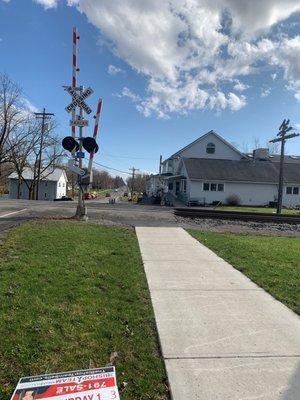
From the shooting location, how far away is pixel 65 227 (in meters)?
12.5

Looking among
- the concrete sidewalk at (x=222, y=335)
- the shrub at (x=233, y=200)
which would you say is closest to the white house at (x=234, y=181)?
the shrub at (x=233, y=200)

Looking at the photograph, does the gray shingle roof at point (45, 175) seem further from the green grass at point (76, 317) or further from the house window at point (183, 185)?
the green grass at point (76, 317)

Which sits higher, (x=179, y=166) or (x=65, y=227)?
(x=179, y=166)

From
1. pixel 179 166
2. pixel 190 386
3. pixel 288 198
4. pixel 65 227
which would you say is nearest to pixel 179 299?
pixel 190 386

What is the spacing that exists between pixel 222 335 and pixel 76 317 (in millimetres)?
1646

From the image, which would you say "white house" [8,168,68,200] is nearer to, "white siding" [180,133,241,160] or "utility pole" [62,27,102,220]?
"white siding" [180,133,241,160]

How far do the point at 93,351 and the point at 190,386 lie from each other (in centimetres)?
103

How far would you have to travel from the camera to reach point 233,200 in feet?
129

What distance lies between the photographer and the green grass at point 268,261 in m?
6.31

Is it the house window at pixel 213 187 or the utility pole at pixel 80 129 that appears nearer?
the utility pole at pixel 80 129

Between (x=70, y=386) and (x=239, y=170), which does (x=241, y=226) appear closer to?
(x=70, y=386)

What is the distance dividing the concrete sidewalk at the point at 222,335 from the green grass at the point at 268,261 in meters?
0.24

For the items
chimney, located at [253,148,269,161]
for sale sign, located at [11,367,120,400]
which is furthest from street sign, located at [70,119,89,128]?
chimney, located at [253,148,269,161]

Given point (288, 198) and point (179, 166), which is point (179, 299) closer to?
point (288, 198)
